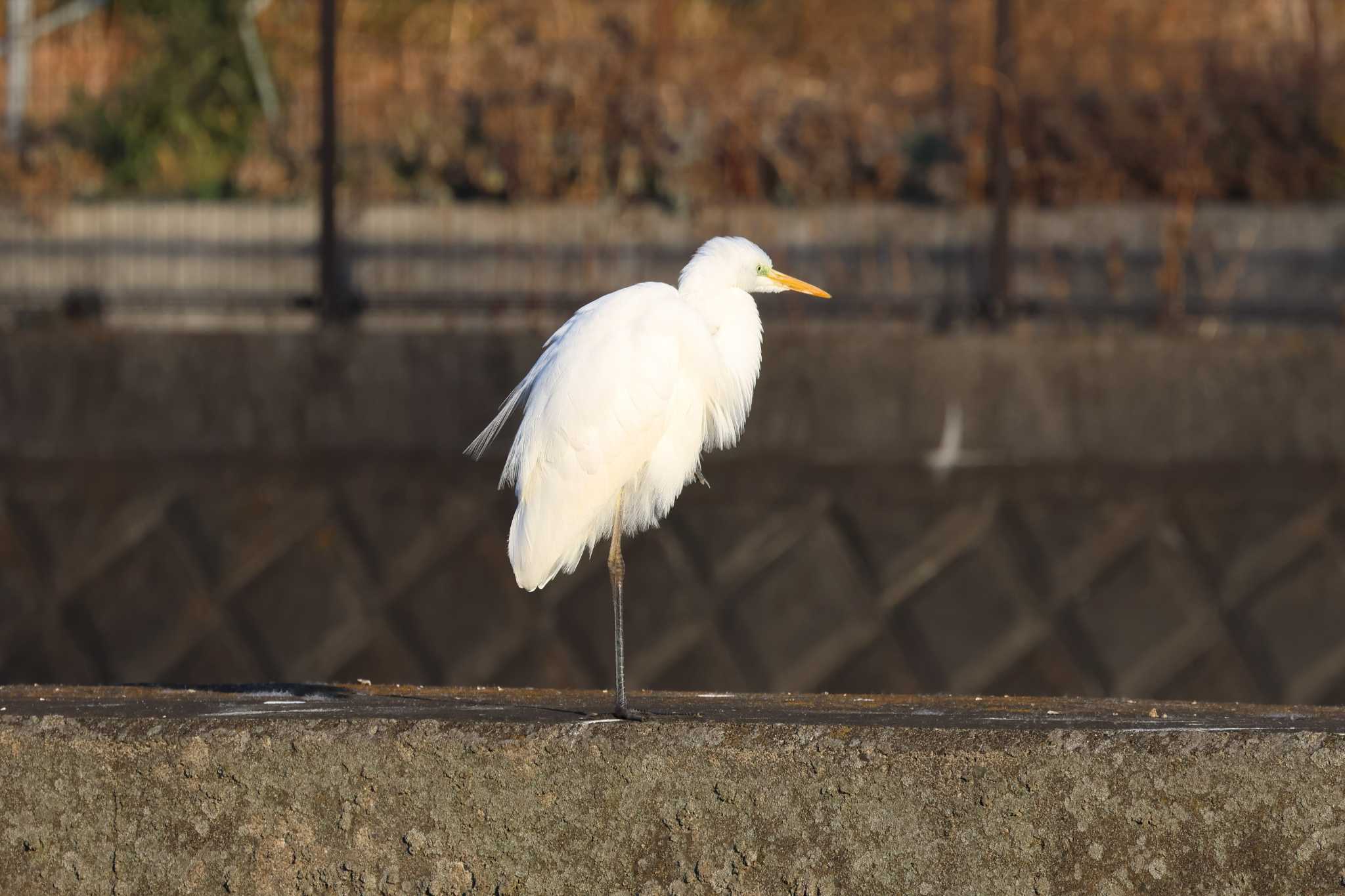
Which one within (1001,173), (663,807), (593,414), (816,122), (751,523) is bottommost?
(751,523)

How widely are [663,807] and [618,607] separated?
0.91 meters

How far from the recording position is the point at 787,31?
9.58 meters

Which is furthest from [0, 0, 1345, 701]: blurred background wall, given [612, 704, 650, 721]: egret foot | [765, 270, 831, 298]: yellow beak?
[612, 704, 650, 721]: egret foot

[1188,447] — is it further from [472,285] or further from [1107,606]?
[472,285]

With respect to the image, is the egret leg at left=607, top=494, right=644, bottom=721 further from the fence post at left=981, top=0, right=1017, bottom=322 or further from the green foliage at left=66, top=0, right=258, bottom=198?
the green foliage at left=66, top=0, right=258, bottom=198

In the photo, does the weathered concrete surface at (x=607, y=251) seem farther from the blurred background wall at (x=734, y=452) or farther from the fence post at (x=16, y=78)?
the fence post at (x=16, y=78)

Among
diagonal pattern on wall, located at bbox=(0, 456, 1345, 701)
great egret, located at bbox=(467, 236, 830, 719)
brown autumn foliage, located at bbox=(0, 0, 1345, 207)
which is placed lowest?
diagonal pattern on wall, located at bbox=(0, 456, 1345, 701)

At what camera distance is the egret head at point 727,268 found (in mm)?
3791

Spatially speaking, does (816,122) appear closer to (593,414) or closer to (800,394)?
(800,394)

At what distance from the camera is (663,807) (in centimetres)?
270

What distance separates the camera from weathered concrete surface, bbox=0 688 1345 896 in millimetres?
2643

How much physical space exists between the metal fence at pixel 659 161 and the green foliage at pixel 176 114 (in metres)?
0.02

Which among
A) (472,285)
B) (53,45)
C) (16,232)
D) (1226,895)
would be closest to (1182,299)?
(472,285)

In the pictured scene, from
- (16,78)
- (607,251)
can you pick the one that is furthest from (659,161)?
(16,78)
